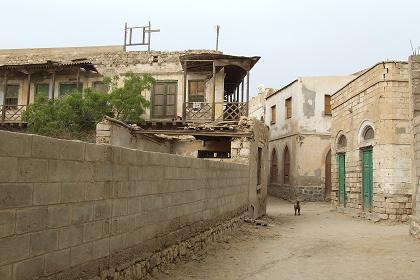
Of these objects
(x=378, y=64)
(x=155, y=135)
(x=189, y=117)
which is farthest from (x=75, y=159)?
(x=189, y=117)

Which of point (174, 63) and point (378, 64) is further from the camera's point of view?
point (174, 63)

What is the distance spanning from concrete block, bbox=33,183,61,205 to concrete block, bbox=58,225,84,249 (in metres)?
0.31

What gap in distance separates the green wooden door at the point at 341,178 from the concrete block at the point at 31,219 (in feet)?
52.2

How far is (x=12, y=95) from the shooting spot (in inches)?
856

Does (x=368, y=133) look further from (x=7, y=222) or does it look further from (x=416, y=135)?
(x=7, y=222)

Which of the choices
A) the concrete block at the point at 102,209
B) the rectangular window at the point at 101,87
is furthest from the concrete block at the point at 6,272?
the rectangular window at the point at 101,87

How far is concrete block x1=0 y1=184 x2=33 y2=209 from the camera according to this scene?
2949mm

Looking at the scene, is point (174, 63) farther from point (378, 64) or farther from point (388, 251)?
point (388, 251)

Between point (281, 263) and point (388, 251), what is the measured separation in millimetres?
2697

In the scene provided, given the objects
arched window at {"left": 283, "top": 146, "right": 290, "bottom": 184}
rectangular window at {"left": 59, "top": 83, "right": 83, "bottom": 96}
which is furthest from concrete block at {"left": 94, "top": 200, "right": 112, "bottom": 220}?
arched window at {"left": 283, "top": 146, "right": 290, "bottom": 184}

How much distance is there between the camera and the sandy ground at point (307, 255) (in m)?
6.57

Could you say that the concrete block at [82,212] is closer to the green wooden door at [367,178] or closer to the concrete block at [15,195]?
the concrete block at [15,195]

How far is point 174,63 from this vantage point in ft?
68.2

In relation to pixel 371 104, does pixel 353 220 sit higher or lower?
lower
